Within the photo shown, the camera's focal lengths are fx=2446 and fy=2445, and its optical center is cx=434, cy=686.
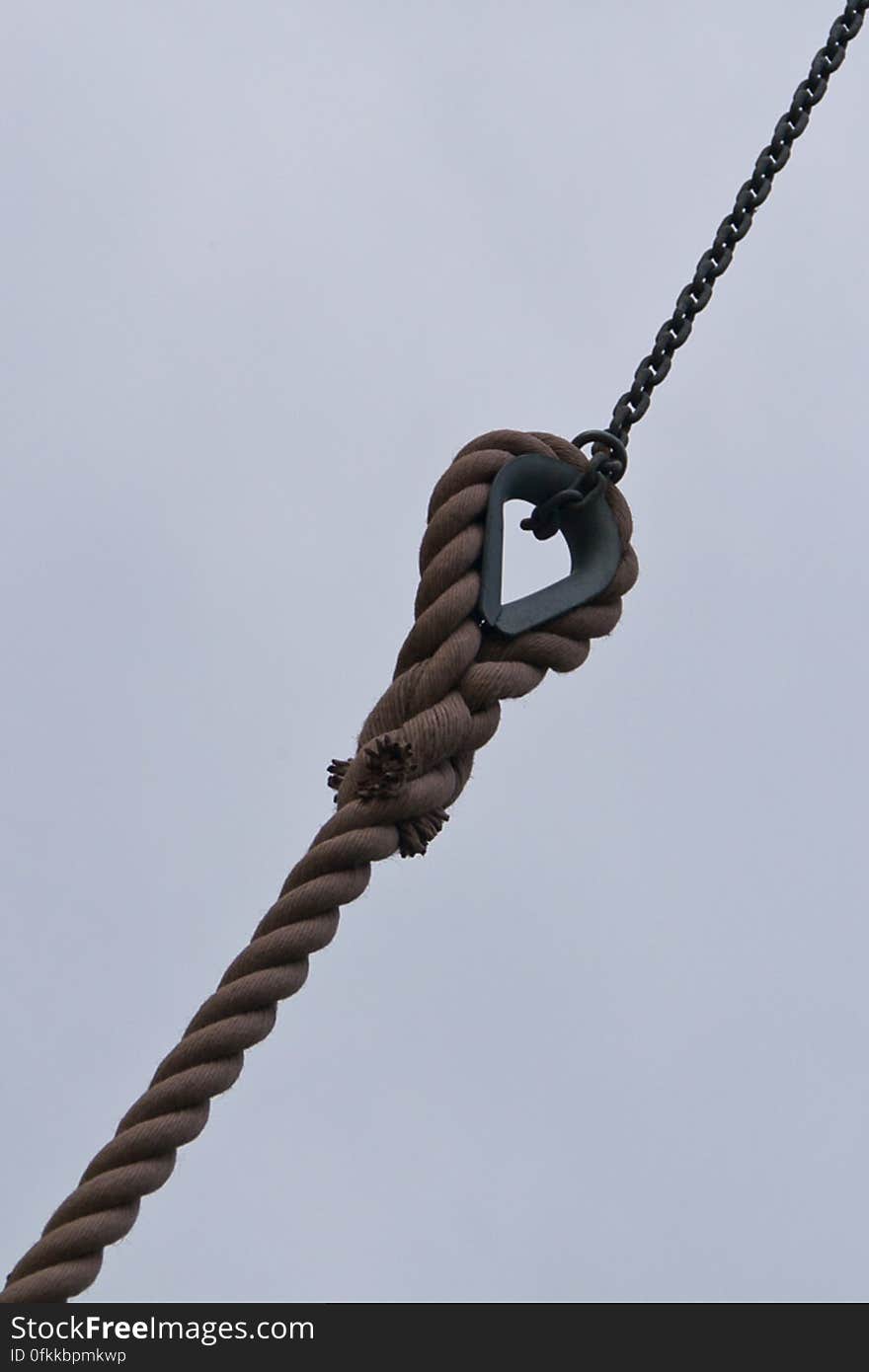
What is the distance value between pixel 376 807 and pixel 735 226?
3.92ft

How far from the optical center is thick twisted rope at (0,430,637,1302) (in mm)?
3174

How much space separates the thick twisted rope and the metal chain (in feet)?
0.49

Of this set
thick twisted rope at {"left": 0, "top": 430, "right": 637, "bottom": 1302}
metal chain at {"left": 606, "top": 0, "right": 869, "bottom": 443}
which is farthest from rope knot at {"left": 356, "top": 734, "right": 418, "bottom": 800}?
metal chain at {"left": 606, "top": 0, "right": 869, "bottom": 443}

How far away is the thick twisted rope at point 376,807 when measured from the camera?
3.17m

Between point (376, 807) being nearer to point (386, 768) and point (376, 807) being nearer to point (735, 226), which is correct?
point (386, 768)

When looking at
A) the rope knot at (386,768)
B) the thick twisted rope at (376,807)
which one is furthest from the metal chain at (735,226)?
the rope knot at (386,768)

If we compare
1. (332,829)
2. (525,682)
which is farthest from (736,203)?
(332,829)

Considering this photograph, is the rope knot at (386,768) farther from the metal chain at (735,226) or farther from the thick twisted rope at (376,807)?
the metal chain at (735,226)

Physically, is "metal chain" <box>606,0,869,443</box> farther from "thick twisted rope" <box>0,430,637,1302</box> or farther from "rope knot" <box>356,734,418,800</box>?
"rope knot" <box>356,734,418,800</box>

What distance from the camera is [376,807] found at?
3.47 metres

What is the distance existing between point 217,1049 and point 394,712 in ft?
1.95

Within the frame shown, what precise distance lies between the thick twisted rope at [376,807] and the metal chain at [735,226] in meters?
0.15

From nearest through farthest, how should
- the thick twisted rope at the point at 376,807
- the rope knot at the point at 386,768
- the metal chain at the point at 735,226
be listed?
the thick twisted rope at the point at 376,807 → the rope knot at the point at 386,768 → the metal chain at the point at 735,226

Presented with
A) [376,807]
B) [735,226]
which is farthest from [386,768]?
[735,226]
